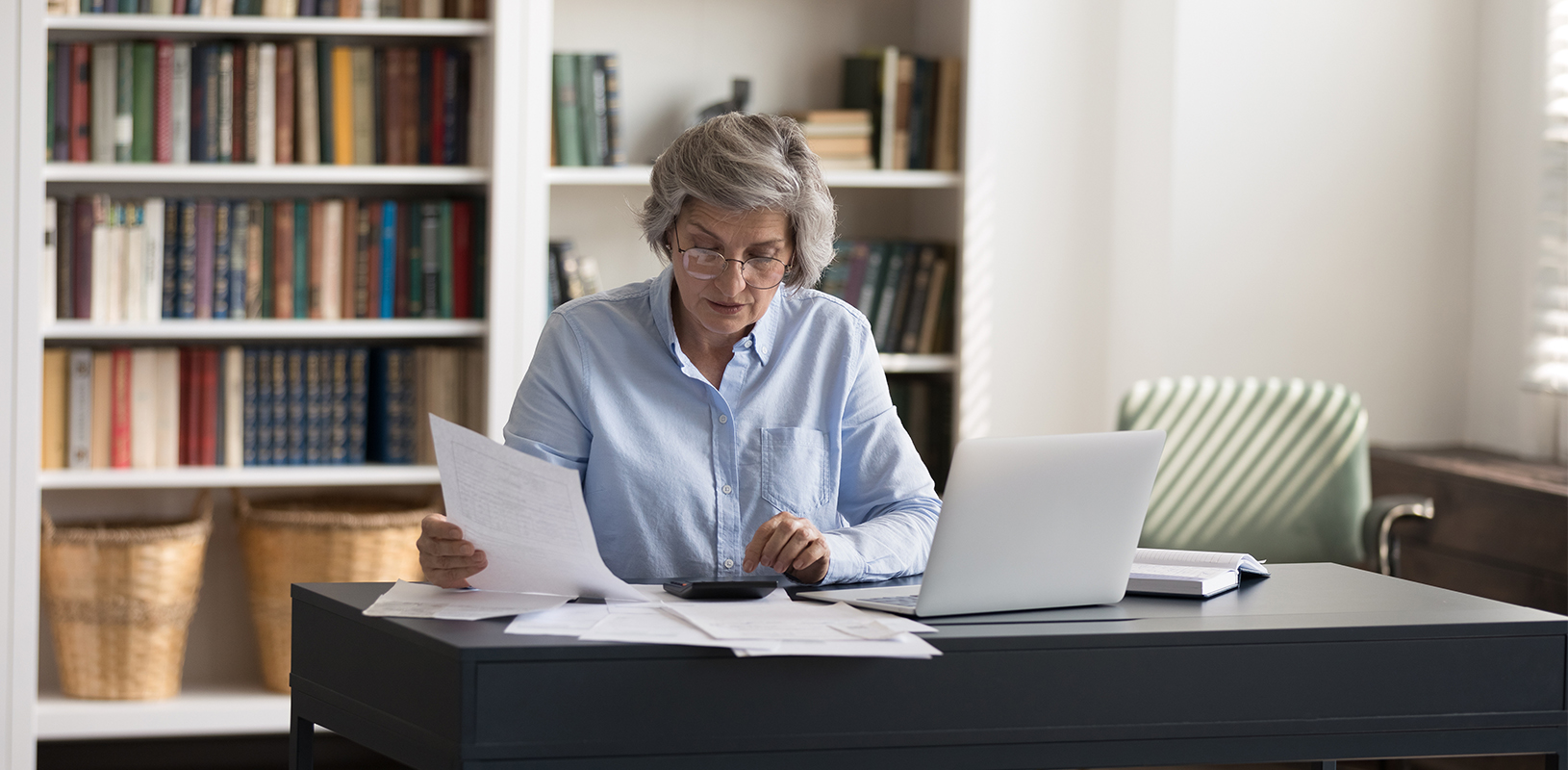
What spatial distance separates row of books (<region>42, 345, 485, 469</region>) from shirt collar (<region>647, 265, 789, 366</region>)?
1336mm

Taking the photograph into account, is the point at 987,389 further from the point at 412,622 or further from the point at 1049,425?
the point at 412,622

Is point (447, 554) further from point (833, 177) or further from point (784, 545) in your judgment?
point (833, 177)

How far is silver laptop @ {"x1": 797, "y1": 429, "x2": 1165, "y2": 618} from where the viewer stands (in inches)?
55.3

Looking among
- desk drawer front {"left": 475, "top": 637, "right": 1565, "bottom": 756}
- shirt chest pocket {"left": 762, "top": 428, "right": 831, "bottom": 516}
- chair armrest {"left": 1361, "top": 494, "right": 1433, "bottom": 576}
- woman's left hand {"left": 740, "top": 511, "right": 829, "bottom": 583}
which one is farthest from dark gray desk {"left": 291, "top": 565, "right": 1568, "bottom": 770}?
chair armrest {"left": 1361, "top": 494, "right": 1433, "bottom": 576}

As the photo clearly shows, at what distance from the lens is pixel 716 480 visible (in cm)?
190

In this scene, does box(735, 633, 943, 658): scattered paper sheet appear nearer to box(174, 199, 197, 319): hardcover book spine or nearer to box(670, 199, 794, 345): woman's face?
box(670, 199, 794, 345): woman's face

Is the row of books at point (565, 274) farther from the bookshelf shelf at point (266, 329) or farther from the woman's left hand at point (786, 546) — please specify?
the woman's left hand at point (786, 546)

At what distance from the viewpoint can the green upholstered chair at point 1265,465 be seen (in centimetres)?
283

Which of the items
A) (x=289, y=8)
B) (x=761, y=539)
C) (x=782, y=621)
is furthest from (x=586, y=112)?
(x=782, y=621)

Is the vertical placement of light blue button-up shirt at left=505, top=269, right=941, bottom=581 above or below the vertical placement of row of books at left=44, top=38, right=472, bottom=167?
below

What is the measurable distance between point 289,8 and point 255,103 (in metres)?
0.20

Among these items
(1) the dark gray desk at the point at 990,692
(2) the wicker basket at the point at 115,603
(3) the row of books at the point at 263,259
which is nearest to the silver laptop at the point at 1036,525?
(1) the dark gray desk at the point at 990,692

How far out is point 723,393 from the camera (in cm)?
192

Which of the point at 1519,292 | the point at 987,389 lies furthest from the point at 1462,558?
the point at 987,389
